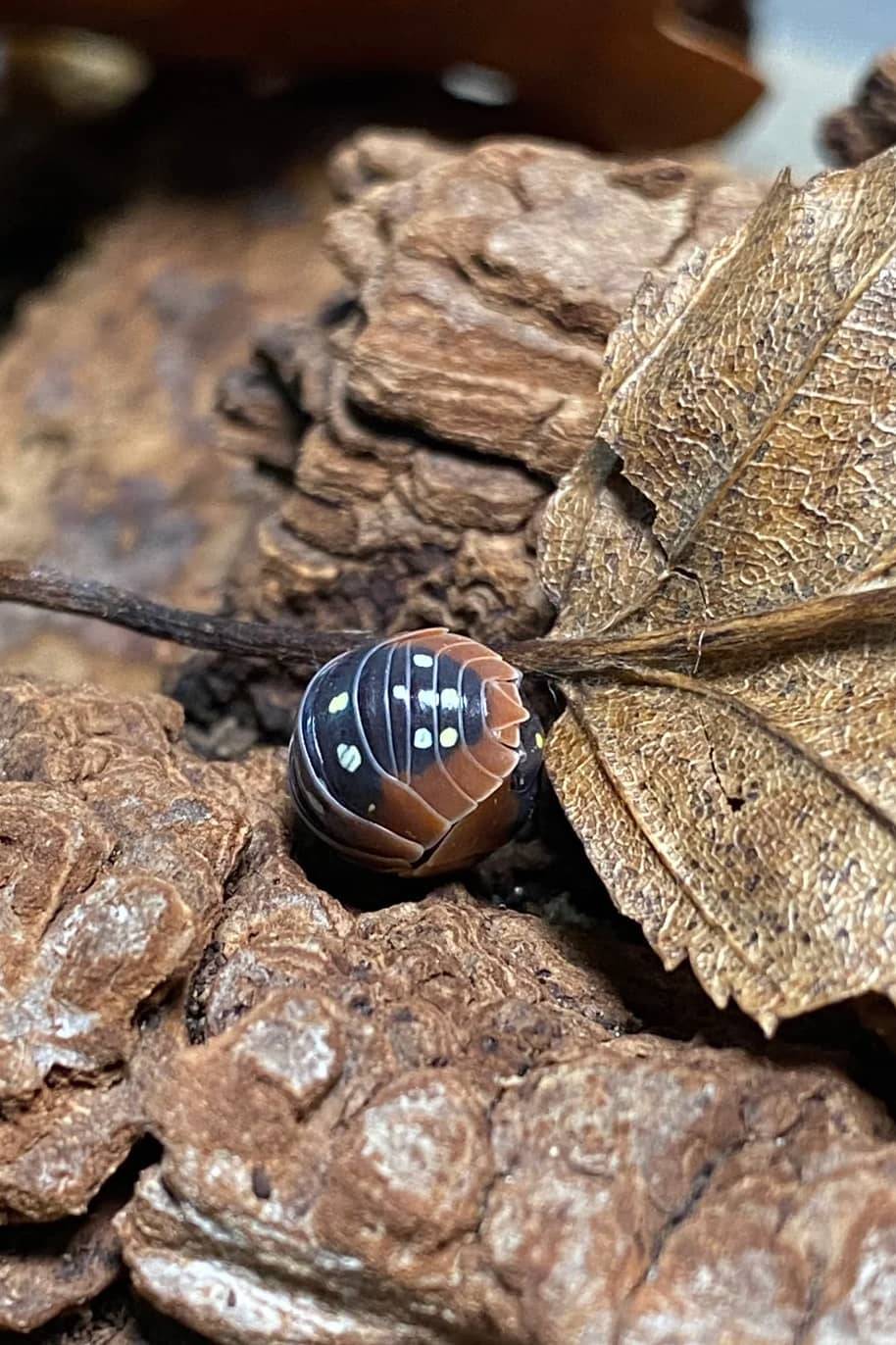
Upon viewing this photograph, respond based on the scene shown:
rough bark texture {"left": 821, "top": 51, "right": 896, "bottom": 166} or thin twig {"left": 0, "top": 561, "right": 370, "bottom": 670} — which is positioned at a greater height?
rough bark texture {"left": 821, "top": 51, "right": 896, "bottom": 166}

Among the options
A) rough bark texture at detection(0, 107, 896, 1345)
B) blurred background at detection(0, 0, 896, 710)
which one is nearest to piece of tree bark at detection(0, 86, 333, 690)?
blurred background at detection(0, 0, 896, 710)

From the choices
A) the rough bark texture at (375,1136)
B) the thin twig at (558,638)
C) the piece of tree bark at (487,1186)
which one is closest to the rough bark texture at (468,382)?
the thin twig at (558,638)

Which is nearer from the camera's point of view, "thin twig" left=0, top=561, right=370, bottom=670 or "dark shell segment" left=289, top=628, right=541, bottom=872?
"dark shell segment" left=289, top=628, right=541, bottom=872

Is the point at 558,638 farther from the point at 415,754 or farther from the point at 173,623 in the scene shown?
the point at 173,623

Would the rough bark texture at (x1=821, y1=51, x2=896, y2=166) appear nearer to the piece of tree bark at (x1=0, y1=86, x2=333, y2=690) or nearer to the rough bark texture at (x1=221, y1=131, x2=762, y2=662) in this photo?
the rough bark texture at (x1=221, y1=131, x2=762, y2=662)

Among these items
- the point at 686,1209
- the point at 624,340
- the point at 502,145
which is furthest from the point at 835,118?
the point at 686,1209

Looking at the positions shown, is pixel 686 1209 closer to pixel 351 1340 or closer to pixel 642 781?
pixel 351 1340

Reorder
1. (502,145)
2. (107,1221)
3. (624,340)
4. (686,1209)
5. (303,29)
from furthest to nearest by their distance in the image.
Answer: (303,29)
(502,145)
(624,340)
(107,1221)
(686,1209)
